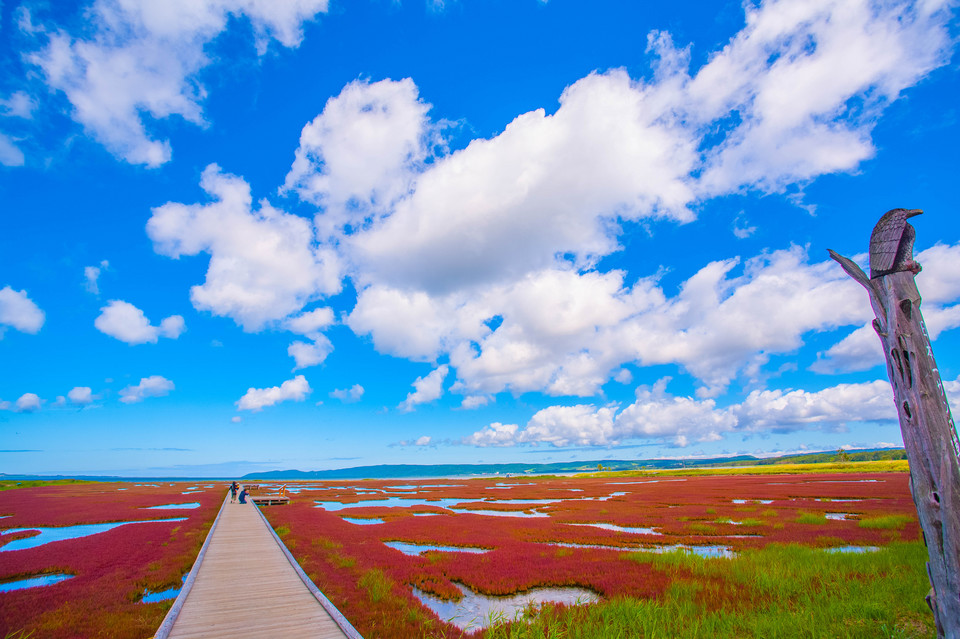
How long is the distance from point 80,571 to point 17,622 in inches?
282

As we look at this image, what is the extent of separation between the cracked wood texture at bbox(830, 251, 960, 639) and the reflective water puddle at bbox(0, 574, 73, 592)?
74.7ft

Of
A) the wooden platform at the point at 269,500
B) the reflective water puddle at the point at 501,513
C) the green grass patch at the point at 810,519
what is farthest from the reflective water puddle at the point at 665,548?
the wooden platform at the point at 269,500

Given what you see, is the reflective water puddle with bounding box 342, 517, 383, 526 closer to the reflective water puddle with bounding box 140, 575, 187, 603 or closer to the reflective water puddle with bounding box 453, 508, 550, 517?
the reflective water puddle with bounding box 453, 508, 550, 517

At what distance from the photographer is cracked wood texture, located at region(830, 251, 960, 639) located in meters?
4.86

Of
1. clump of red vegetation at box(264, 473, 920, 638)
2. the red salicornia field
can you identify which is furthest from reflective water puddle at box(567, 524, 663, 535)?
clump of red vegetation at box(264, 473, 920, 638)

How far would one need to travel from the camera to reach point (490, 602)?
43.7ft

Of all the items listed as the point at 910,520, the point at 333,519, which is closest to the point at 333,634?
the point at 333,519

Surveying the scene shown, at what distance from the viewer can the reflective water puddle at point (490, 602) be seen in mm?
11773

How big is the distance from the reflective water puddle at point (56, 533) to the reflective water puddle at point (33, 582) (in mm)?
8533

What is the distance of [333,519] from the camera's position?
3197 cm

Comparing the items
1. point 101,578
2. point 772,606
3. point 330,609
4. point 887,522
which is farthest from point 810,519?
point 101,578

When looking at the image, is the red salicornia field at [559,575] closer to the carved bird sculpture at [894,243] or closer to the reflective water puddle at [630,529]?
the reflective water puddle at [630,529]

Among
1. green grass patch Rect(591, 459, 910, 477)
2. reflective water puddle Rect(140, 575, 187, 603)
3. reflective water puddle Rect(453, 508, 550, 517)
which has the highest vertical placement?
reflective water puddle Rect(140, 575, 187, 603)

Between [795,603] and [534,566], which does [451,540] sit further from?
[795,603]
